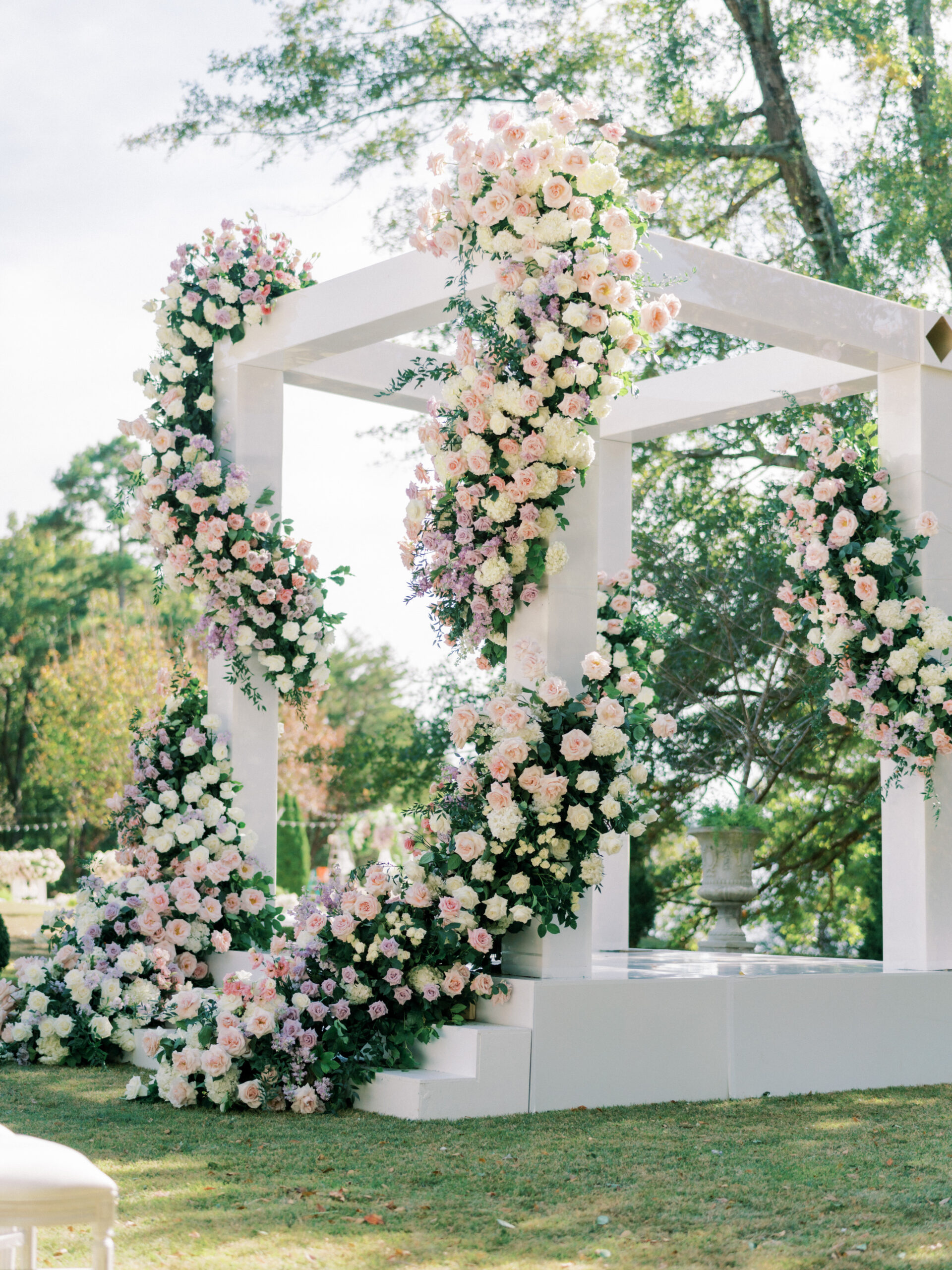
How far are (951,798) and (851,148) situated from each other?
8.27m

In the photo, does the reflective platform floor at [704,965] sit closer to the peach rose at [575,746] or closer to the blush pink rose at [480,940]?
the blush pink rose at [480,940]

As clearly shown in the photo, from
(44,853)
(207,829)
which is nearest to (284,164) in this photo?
(207,829)

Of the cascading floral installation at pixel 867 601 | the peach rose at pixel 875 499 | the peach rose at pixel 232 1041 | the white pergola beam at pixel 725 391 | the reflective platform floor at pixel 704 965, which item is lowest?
the peach rose at pixel 232 1041

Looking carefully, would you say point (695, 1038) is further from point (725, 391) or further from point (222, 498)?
point (725, 391)

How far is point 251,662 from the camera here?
7.37 metres

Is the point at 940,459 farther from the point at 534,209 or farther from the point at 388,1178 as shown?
the point at 388,1178

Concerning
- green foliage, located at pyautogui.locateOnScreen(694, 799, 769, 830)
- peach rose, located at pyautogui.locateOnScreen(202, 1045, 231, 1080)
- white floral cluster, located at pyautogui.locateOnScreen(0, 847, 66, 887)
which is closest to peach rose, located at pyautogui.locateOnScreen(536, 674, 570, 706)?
peach rose, located at pyautogui.locateOnScreen(202, 1045, 231, 1080)

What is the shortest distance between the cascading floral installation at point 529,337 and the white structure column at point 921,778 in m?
1.82

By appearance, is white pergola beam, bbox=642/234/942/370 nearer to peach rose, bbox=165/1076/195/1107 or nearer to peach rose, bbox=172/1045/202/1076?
peach rose, bbox=172/1045/202/1076

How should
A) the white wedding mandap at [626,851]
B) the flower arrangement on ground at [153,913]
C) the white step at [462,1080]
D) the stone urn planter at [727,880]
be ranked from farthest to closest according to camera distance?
1. the stone urn planter at [727,880]
2. the flower arrangement on ground at [153,913]
3. the white wedding mandap at [626,851]
4. the white step at [462,1080]

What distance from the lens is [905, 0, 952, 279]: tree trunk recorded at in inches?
443

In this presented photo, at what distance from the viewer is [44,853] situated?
65.4 ft

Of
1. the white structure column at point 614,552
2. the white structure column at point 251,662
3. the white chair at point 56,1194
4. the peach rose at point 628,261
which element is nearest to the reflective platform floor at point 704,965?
the white structure column at point 614,552

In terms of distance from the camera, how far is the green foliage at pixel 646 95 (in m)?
12.9
